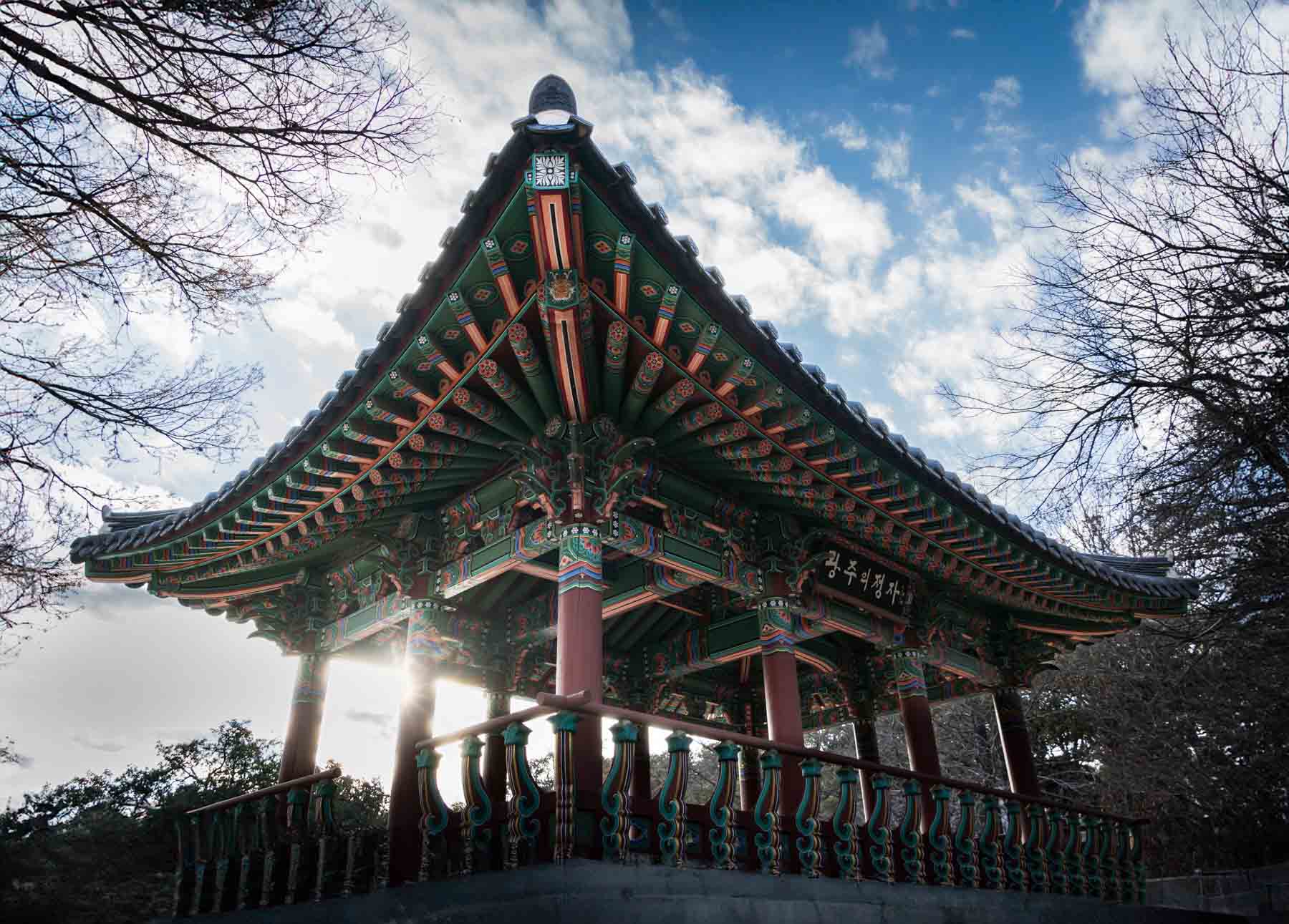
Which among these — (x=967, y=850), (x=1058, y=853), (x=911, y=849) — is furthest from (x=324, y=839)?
(x=1058, y=853)

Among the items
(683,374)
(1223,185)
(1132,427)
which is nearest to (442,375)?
(683,374)

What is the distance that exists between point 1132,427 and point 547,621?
6.83 metres

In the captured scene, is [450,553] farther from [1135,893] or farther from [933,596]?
[1135,893]

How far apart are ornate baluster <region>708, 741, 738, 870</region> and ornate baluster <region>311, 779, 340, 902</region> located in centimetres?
324

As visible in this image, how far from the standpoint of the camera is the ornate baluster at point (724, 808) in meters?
5.36

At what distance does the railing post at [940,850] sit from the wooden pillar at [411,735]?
4.48 metres

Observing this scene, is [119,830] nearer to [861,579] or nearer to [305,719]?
[305,719]

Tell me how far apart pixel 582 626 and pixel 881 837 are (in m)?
2.97

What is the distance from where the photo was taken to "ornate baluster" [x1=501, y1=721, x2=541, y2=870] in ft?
15.8

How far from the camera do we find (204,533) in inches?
362

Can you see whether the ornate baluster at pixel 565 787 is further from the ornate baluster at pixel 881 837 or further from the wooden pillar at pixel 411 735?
the ornate baluster at pixel 881 837

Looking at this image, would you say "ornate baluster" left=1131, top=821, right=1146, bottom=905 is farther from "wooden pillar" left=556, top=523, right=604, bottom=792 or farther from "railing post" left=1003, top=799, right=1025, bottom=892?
"wooden pillar" left=556, top=523, right=604, bottom=792

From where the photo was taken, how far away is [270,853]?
23.1ft

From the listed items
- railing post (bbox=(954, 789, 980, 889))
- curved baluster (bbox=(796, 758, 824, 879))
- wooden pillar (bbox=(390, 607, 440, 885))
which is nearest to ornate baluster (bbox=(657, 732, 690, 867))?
curved baluster (bbox=(796, 758, 824, 879))
